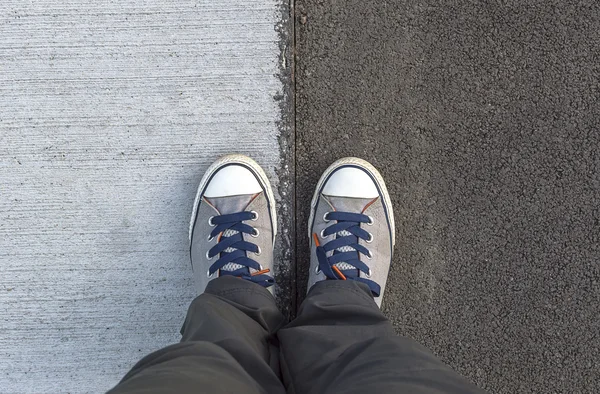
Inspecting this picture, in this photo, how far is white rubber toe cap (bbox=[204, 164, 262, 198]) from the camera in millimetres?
1368

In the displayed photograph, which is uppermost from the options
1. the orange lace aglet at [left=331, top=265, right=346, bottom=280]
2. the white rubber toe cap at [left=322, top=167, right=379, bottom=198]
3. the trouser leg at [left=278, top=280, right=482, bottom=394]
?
the white rubber toe cap at [left=322, top=167, right=379, bottom=198]

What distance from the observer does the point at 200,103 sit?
137 centimetres

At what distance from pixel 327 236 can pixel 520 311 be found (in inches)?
25.9

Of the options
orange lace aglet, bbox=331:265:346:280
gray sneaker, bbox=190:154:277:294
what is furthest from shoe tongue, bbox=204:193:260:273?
orange lace aglet, bbox=331:265:346:280

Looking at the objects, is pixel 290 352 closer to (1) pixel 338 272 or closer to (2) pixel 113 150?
(1) pixel 338 272

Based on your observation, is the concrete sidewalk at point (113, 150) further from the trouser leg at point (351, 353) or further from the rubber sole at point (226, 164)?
the trouser leg at point (351, 353)

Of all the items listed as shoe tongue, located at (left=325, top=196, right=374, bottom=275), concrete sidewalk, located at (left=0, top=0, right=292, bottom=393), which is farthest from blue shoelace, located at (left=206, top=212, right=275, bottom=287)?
shoe tongue, located at (left=325, top=196, right=374, bottom=275)

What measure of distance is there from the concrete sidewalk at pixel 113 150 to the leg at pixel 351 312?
177mm

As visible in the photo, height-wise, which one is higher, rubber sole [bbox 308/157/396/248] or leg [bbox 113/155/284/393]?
rubber sole [bbox 308/157/396/248]

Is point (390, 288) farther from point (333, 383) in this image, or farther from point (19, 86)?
point (19, 86)

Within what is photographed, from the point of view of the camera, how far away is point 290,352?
112cm

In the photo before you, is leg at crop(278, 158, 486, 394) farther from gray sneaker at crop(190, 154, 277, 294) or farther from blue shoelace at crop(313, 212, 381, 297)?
gray sneaker at crop(190, 154, 277, 294)

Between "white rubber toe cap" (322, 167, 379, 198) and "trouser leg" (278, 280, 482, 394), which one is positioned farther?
"white rubber toe cap" (322, 167, 379, 198)

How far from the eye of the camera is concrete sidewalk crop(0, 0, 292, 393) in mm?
1358
